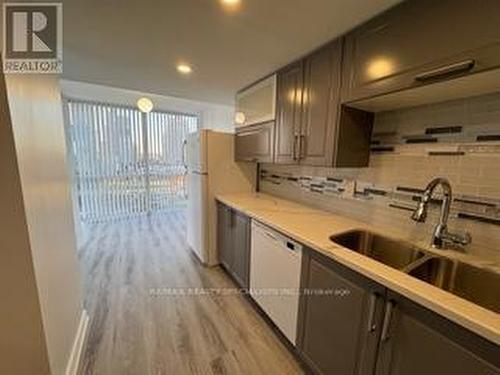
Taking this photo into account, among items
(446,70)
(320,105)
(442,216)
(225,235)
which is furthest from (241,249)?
(446,70)

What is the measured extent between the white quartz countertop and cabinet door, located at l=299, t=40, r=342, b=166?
1.49 feet

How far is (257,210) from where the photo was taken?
2.13 meters

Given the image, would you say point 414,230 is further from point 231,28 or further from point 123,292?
point 123,292

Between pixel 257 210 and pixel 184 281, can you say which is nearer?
pixel 257 210

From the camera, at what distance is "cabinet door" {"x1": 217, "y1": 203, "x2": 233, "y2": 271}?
256 cm

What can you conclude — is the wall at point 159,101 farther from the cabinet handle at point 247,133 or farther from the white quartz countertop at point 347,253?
the white quartz countertop at point 347,253

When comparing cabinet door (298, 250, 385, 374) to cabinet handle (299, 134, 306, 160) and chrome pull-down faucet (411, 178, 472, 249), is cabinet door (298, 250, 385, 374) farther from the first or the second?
cabinet handle (299, 134, 306, 160)

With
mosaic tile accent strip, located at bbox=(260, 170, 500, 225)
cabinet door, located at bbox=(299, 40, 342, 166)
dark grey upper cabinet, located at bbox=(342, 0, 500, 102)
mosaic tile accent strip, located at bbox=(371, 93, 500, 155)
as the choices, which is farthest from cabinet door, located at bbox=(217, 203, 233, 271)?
dark grey upper cabinet, located at bbox=(342, 0, 500, 102)

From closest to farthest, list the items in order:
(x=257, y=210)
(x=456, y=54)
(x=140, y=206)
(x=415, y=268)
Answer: (x=456, y=54)
(x=415, y=268)
(x=257, y=210)
(x=140, y=206)

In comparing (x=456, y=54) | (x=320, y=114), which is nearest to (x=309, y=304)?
(x=320, y=114)

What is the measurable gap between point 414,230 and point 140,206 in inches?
194

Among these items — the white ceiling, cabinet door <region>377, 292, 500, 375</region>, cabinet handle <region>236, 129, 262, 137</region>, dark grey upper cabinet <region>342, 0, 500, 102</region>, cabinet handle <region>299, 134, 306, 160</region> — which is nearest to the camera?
cabinet door <region>377, 292, 500, 375</region>

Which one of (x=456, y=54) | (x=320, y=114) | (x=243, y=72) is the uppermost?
(x=243, y=72)

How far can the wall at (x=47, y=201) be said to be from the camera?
1012 mm
